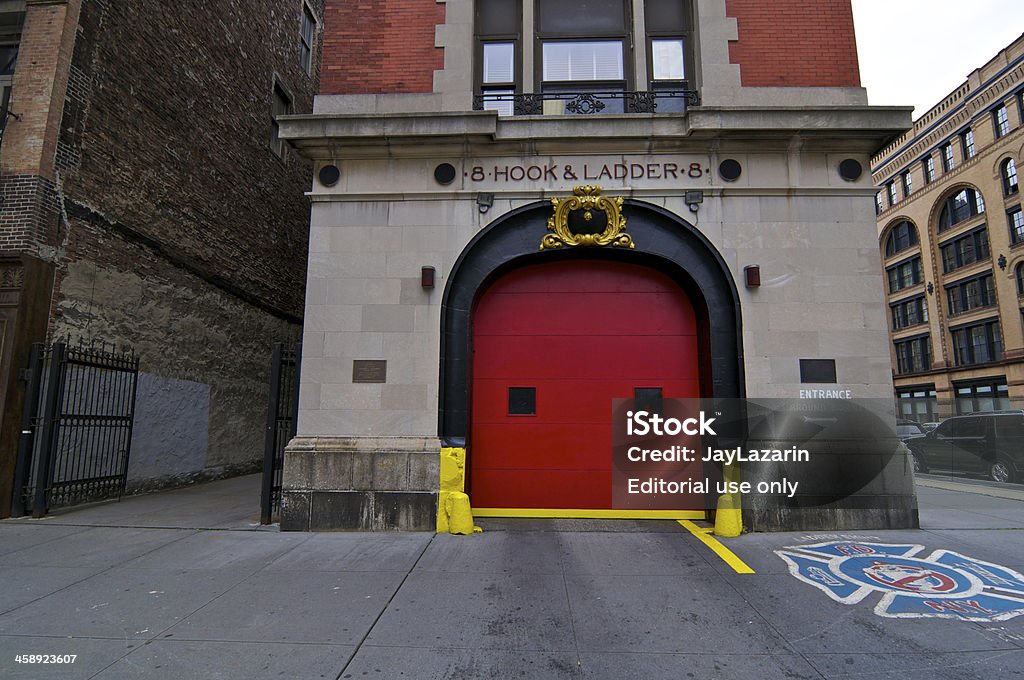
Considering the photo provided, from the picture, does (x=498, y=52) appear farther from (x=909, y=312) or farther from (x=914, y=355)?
(x=909, y=312)

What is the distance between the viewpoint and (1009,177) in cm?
3344

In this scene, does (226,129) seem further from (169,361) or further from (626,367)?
(626,367)

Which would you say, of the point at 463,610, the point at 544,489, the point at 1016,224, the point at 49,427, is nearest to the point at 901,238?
the point at 1016,224

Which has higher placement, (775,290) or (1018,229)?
(1018,229)

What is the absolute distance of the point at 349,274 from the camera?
26.3ft

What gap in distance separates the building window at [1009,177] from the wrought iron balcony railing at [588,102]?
1444 inches

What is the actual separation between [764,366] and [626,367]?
6.13ft

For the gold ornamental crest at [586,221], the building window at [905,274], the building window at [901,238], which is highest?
the building window at [901,238]

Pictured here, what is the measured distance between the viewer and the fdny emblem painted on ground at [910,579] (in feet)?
15.4

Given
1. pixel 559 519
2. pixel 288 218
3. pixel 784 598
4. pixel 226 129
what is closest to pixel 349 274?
pixel 559 519

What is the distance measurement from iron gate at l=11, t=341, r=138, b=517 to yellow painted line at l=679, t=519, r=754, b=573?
9430 millimetres

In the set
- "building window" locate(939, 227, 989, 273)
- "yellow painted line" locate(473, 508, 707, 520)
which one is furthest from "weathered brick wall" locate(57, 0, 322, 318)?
"building window" locate(939, 227, 989, 273)

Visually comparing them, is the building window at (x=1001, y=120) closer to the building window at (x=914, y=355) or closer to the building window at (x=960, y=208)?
the building window at (x=960, y=208)

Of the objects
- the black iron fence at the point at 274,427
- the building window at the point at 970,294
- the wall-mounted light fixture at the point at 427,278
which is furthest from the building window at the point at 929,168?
the black iron fence at the point at 274,427
